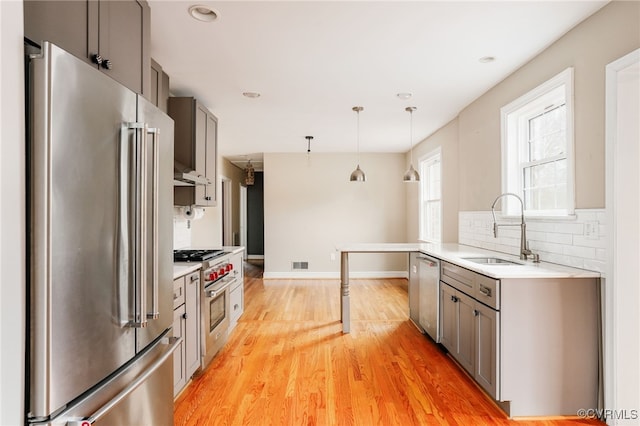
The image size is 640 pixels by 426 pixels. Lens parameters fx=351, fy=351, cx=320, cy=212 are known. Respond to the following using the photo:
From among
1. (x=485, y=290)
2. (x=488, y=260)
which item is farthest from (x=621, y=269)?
(x=488, y=260)

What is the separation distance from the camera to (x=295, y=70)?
3049mm

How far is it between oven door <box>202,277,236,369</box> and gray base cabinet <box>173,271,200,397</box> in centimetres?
10

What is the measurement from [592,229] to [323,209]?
510cm

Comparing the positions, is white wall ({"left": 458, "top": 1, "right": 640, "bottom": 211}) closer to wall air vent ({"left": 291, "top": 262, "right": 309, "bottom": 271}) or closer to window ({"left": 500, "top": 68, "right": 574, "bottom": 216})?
window ({"left": 500, "top": 68, "right": 574, "bottom": 216})

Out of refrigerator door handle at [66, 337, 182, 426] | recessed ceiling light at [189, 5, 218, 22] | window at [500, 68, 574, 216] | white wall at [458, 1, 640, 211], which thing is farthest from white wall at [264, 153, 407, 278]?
refrigerator door handle at [66, 337, 182, 426]

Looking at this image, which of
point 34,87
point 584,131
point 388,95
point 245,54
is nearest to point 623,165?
point 584,131

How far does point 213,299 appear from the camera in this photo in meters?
3.06

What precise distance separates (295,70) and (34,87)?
7.41 ft

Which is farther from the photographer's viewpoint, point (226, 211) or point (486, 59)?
point (226, 211)

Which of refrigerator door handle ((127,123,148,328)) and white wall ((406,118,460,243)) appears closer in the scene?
refrigerator door handle ((127,123,148,328))

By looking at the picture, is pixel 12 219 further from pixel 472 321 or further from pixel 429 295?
pixel 429 295

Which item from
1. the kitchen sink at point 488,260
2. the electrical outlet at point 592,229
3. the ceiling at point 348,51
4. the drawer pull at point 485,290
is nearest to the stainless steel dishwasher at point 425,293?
the kitchen sink at point 488,260

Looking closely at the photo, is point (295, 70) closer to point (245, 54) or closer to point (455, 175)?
point (245, 54)

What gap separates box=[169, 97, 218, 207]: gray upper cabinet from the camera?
11.3 ft
